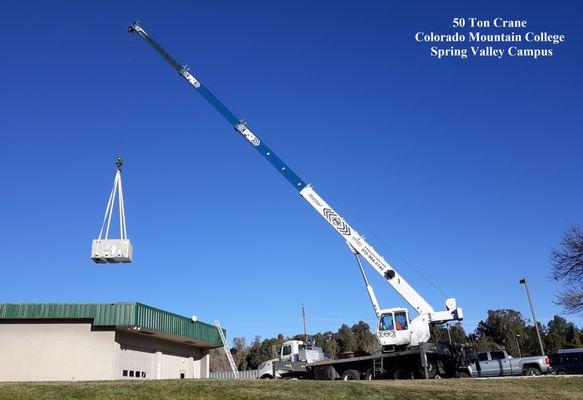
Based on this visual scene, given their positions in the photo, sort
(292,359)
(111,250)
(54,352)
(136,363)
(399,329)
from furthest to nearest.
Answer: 1. (136,363)
2. (292,359)
3. (54,352)
4. (399,329)
5. (111,250)

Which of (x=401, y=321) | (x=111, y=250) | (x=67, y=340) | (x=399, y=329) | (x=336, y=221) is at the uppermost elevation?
(x=336, y=221)

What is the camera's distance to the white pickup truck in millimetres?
30750

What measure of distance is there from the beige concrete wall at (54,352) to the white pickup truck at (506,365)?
19337 mm

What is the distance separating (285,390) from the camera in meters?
17.5

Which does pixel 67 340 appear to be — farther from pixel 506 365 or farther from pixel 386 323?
pixel 506 365

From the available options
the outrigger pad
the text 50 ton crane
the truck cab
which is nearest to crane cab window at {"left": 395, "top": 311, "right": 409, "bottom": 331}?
the text 50 ton crane

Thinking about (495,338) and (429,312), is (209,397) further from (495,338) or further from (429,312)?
(495,338)

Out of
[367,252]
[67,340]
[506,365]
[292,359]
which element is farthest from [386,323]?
[67,340]

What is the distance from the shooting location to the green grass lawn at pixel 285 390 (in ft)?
51.4

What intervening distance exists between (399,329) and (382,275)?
3.33 metres

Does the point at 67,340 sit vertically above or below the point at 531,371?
above

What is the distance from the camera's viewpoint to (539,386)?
2061 centimetres

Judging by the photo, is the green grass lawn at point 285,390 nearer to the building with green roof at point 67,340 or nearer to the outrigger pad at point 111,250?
the outrigger pad at point 111,250

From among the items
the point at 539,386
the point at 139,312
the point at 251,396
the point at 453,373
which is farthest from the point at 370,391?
the point at 139,312
